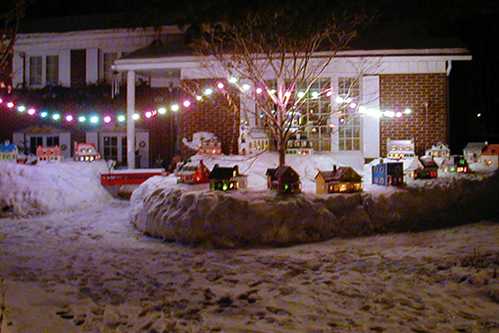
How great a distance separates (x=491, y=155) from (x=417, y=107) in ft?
10.4

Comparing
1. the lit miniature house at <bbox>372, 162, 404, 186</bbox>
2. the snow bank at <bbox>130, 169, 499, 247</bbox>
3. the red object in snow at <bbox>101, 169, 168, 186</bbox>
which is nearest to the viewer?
the snow bank at <bbox>130, 169, 499, 247</bbox>

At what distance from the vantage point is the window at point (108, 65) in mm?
17562

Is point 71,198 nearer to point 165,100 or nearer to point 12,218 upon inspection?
point 12,218

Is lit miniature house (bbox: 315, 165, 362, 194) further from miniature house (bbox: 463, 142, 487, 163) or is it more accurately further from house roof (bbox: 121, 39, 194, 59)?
house roof (bbox: 121, 39, 194, 59)

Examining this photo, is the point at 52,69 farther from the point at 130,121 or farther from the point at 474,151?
the point at 474,151

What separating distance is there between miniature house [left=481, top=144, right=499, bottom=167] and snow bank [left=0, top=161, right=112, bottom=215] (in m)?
10.4

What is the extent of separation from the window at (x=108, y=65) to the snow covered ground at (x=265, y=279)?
9.50 meters

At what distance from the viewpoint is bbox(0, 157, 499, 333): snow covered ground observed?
4.25 metres

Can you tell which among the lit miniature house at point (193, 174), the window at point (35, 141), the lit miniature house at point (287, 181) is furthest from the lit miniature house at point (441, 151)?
the window at point (35, 141)

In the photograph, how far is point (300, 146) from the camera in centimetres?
1242

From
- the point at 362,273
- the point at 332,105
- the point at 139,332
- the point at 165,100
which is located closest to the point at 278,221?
the point at 362,273

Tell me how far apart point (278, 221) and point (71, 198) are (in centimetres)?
675

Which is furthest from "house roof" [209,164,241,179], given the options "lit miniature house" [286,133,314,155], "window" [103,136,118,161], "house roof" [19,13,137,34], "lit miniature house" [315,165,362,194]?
"house roof" [19,13,137,34]

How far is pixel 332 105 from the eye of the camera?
13078mm
